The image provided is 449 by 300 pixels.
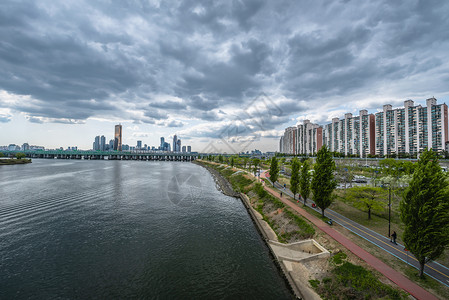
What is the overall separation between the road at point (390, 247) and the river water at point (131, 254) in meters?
11.1

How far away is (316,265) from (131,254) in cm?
1975

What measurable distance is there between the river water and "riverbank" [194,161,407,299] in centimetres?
156

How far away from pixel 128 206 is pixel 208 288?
2937 cm

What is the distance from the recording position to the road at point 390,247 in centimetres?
1523

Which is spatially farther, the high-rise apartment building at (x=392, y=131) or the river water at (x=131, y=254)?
the high-rise apartment building at (x=392, y=131)

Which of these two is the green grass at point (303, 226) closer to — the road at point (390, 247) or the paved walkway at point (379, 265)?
the paved walkway at point (379, 265)

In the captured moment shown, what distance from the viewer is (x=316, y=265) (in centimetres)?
1850

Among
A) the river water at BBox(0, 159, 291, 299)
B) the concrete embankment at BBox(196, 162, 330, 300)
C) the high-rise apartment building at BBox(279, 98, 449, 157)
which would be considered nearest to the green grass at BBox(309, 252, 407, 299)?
the concrete embankment at BBox(196, 162, 330, 300)

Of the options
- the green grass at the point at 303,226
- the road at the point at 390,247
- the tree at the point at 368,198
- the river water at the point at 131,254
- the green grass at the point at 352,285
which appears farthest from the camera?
the tree at the point at 368,198

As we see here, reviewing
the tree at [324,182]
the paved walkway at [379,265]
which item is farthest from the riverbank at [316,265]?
the tree at [324,182]

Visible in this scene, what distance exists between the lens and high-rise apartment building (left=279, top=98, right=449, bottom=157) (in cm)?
9050

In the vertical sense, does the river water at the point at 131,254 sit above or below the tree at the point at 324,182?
below

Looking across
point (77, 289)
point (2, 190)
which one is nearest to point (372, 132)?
point (77, 289)

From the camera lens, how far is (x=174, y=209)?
126 feet
